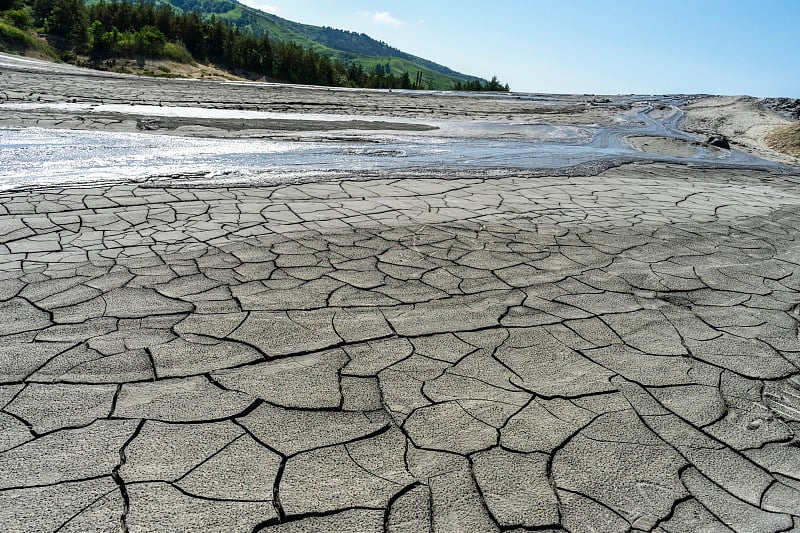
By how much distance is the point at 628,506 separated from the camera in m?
1.67

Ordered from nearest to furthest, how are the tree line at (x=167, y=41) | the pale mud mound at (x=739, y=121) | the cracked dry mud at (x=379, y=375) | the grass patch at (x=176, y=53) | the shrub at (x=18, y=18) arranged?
the cracked dry mud at (x=379, y=375) → the pale mud mound at (x=739, y=121) → the shrub at (x=18, y=18) → the tree line at (x=167, y=41) → the grass patch at (x=176, y=53)

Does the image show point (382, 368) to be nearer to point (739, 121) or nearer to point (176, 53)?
point (739, 121)

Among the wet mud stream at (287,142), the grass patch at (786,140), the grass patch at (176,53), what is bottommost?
the wet mud stream at (287,142)

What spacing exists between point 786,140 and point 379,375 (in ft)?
44.7

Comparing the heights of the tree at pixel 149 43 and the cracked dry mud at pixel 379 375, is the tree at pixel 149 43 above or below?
above

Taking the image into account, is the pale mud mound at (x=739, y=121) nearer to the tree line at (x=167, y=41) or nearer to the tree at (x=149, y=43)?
the tree line at (x=167, y=41)

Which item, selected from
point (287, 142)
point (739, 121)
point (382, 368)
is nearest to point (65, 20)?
point (287, 142)

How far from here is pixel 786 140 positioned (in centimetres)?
1216

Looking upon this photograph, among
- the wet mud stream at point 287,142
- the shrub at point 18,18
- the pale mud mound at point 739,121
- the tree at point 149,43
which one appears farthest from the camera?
the tree at point 149,43

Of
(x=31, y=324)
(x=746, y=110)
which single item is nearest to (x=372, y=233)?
(x=31, y=324)

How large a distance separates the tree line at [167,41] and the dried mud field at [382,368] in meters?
26.5

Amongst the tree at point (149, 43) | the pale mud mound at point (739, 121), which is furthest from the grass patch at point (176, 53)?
the pale mud mound at point (739, 121)

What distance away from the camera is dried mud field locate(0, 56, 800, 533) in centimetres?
163

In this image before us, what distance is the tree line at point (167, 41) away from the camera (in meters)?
27.4
